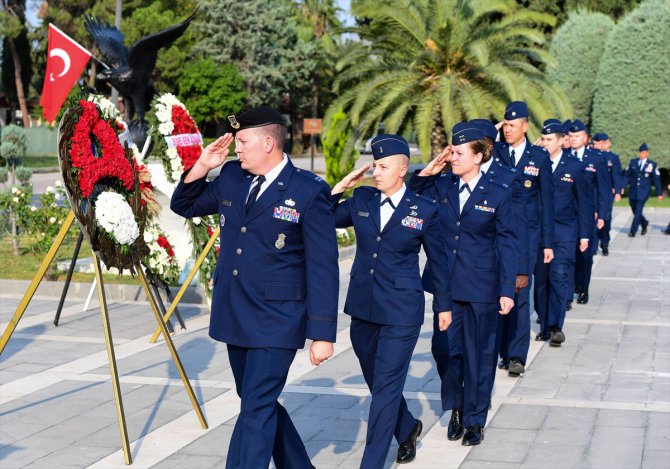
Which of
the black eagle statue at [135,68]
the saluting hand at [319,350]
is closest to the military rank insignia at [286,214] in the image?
the saluting hand at [319,350]

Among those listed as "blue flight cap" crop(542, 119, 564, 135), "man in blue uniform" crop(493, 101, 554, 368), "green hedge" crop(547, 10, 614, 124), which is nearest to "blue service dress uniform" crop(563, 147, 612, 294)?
"blue flight cap" crop(542, 119, 564, 135)

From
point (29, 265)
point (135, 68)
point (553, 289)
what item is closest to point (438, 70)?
point (29, 265)

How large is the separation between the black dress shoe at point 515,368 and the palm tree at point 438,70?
1896 centimetres

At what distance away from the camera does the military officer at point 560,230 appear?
33.3 feet

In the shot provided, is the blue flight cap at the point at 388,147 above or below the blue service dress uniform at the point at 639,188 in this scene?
above

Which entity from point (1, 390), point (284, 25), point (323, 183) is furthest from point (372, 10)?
point (284, 25)

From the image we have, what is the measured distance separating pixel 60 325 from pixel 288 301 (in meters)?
6.38

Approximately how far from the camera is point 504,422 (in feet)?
23.4

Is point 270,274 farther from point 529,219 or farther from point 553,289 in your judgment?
point 553,289

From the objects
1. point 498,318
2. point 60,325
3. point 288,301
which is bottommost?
point 60,325

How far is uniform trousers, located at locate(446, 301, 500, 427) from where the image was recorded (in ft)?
21.7

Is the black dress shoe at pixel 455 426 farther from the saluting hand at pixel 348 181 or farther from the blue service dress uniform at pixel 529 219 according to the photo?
the blue service dress uniform at pixel 529 219

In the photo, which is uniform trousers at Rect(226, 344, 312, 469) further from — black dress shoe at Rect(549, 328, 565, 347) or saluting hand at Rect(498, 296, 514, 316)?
black dress shoe at Rect(549, 328, 565, 347)

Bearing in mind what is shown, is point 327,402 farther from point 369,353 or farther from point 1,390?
point 1,390
